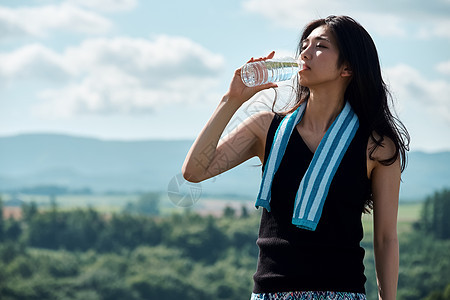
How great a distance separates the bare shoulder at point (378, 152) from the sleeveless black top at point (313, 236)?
27 millimetres

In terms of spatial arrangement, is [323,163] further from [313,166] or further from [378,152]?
[378,152]

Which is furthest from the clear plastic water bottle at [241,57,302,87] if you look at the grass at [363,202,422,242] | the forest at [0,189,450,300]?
the forest at [0,189,450,300]

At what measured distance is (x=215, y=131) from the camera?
7.82 feet

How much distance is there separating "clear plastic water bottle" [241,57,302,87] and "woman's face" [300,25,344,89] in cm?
4

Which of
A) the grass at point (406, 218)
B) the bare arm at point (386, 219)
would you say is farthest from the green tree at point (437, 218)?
the bare arm at point (386, 219)

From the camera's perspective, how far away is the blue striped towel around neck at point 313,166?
2.25 metres

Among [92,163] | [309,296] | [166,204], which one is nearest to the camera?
[309,296]

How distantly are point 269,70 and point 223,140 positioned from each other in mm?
300

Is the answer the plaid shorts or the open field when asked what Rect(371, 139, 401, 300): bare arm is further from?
the open field

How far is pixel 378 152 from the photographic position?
242 cm

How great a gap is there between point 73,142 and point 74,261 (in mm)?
121329

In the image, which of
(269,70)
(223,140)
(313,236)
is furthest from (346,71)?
(313,236)

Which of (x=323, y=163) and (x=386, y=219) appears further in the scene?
(x=386, y=219)

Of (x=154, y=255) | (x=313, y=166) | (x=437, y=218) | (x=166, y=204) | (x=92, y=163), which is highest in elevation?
(x=92, y=163)
